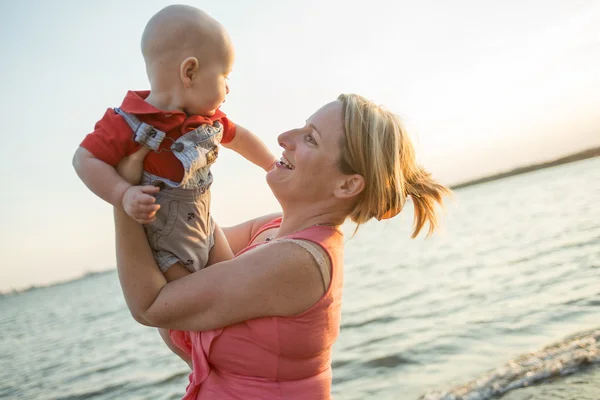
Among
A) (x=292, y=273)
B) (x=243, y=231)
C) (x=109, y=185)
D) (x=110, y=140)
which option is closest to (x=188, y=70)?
(x=110, y=140)

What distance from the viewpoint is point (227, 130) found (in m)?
2.63

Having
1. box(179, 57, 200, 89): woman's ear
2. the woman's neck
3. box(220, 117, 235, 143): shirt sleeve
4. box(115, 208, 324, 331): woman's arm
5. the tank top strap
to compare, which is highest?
box(179, 57, 200, 89): woman's ear

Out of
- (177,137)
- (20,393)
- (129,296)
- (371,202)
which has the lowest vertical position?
(20,393)

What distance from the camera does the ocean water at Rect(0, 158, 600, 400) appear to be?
561cm

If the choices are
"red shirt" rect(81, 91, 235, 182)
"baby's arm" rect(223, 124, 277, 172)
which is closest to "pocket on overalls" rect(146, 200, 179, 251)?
"red shirt" rect(81, 91, 235, 182)

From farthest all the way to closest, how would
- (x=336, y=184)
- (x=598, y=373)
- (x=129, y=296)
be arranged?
(x=598, y=373), (x=336, y=184), (x=129, y=296)

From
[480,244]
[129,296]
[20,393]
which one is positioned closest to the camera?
[129,296]

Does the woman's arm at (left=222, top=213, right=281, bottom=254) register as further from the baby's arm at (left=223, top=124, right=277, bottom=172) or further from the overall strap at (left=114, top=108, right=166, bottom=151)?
the overall strap at (left=114, top=108, right=166, bottom=151)

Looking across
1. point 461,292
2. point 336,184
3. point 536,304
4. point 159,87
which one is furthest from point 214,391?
point 461,292

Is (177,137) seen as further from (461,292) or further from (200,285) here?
(461,292)

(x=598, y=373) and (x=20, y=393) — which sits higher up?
(x=598, y=373)

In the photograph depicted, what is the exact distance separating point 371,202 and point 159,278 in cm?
96

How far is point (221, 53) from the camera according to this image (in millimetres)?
2262

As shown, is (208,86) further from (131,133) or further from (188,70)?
(131,133)
